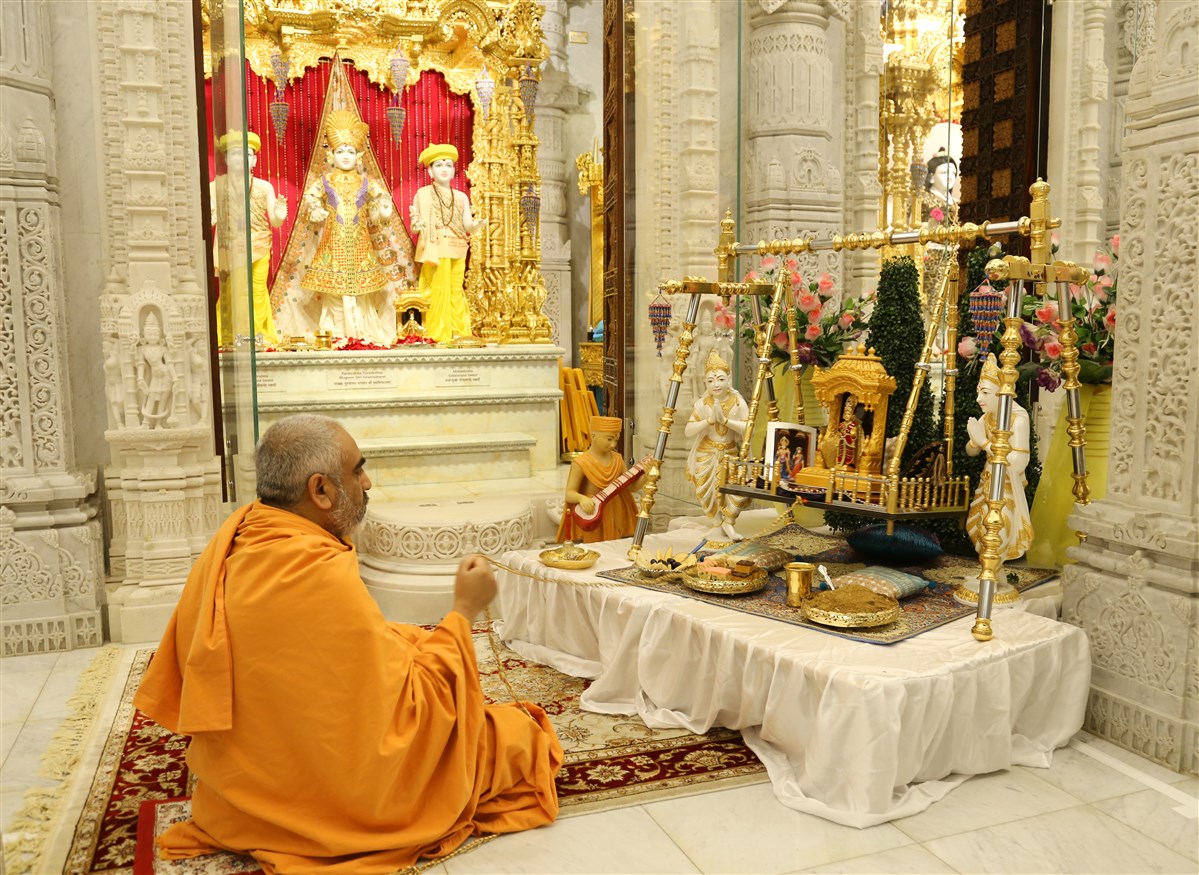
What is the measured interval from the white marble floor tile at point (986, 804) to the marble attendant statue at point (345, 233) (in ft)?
21.1

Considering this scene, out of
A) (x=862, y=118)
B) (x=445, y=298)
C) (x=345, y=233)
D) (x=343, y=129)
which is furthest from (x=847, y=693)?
(x=343, y=129)

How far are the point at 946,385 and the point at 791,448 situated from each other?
0.66m

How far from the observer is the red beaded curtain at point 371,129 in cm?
841

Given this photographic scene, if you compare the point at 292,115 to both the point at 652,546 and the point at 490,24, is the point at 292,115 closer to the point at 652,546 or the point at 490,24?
the point at 490,24

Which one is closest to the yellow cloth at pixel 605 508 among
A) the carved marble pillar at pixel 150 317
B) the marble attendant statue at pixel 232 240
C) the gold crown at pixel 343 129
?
the marble attendant statue at pixel 232 240

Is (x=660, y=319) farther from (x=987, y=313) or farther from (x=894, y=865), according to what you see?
(x=894, y=865)

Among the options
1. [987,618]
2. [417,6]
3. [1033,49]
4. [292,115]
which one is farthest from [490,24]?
[987,618]

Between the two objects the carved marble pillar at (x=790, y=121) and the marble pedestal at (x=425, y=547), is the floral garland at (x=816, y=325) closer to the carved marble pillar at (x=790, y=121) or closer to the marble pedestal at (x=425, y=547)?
the carved marble pillar at (x=790, y=121)

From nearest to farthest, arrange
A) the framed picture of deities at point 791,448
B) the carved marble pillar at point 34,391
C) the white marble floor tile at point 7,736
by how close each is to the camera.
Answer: the white marble floor tile at point 7,736
the framed picture of deities at point 791,448
the carved marble pillar at point 34,391

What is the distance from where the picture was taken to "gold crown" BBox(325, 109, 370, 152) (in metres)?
8.46

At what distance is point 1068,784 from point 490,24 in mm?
7438

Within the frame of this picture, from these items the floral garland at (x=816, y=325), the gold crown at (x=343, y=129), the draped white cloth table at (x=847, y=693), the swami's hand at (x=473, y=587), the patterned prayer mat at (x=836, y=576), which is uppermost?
the gold crown at (x=343, y=129)

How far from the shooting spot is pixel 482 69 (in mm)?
8945

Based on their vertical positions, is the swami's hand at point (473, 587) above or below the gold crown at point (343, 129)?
below
